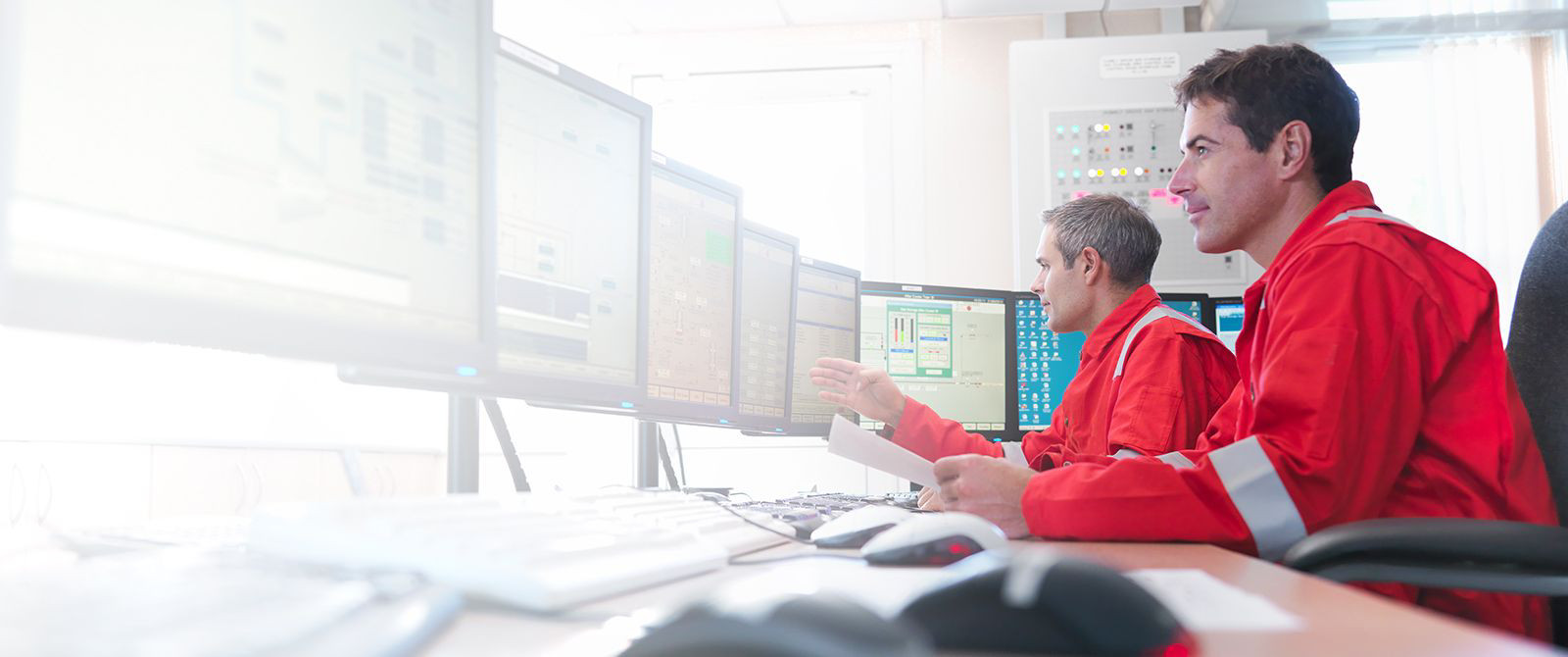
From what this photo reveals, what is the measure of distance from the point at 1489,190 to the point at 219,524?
161 inches

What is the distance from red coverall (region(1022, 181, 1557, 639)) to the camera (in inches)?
47.0

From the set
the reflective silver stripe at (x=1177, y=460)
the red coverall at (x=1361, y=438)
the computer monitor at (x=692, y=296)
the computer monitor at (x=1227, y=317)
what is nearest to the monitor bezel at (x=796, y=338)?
the computer monitor at (x=692, y=296)

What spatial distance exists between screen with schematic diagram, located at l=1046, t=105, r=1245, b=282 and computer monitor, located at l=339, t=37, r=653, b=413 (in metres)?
→ 2.52

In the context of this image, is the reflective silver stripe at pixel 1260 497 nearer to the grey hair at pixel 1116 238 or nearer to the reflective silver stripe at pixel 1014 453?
the reflective silver stripe at pixel 1014 453

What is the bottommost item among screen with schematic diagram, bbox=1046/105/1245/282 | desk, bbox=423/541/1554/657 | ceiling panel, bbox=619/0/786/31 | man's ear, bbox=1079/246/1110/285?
desk, bbox=423/541/1554/657

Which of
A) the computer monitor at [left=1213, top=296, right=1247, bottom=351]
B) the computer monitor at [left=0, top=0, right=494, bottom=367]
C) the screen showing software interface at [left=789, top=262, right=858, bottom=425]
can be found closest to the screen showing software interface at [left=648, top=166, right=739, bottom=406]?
the screen showing software interface at [left=789, top=262, right=858, bottom=425]

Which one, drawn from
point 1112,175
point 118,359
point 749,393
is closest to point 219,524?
point 749,393

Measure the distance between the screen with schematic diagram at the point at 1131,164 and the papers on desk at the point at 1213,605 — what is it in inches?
116

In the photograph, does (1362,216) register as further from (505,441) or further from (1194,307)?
(1194,307)

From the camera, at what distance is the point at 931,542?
0.81 metres

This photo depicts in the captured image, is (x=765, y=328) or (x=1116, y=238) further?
(x=1116, y=238)

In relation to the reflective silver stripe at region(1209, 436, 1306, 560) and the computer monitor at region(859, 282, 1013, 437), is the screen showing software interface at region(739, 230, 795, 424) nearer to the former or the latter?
the computer monitor at region(859, 282, 1013, 437)

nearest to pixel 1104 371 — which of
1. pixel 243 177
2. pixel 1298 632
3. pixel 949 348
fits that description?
pixel 949 348

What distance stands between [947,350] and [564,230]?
5.48 feet
